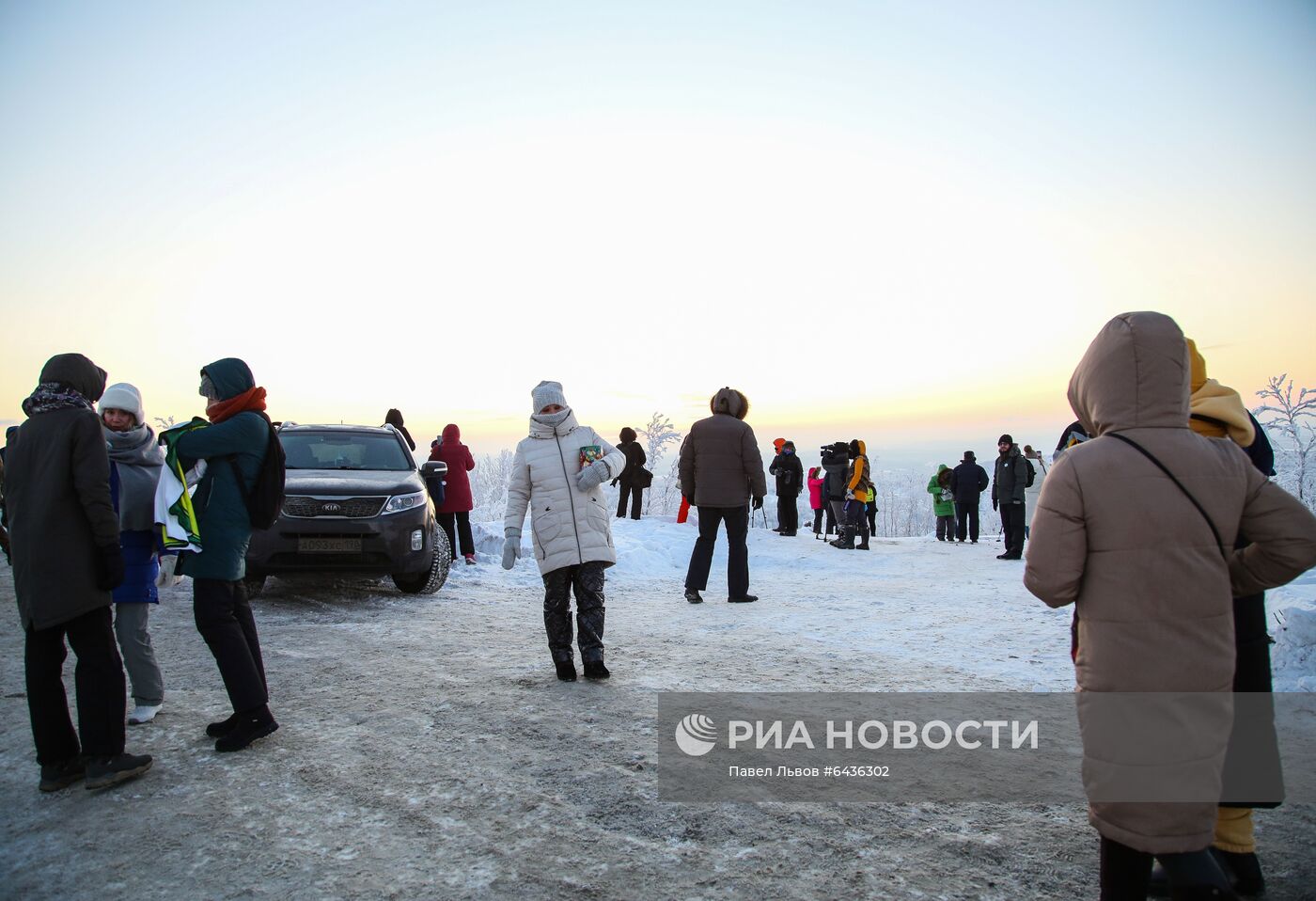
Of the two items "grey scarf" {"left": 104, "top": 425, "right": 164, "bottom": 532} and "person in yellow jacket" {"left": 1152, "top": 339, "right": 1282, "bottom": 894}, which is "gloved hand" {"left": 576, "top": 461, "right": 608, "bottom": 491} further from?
"person in yellow jacket" {"left": 1152, "top": 339, "right": 1282, "bottom": 894}

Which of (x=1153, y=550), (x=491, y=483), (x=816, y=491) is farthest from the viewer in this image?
(x=491, y=483)

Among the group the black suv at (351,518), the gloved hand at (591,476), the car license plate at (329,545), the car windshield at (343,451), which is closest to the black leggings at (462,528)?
the car windshield at (343,451)

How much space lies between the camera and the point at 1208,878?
206 cm

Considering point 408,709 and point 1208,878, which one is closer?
point 1208,878

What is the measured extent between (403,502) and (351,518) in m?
0.58

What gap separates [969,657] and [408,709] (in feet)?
13.5

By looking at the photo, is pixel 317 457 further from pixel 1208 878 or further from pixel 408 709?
pixel 1208 878

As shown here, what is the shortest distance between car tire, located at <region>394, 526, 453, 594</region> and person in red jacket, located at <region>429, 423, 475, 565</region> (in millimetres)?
2370

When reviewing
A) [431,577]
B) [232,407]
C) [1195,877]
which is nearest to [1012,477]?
[431,577]

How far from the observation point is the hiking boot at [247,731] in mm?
4117

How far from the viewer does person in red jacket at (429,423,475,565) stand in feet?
39.6

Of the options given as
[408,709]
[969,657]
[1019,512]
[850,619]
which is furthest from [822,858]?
[1019,512]

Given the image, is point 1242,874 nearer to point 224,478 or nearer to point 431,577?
point 224,478

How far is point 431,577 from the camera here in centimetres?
930
